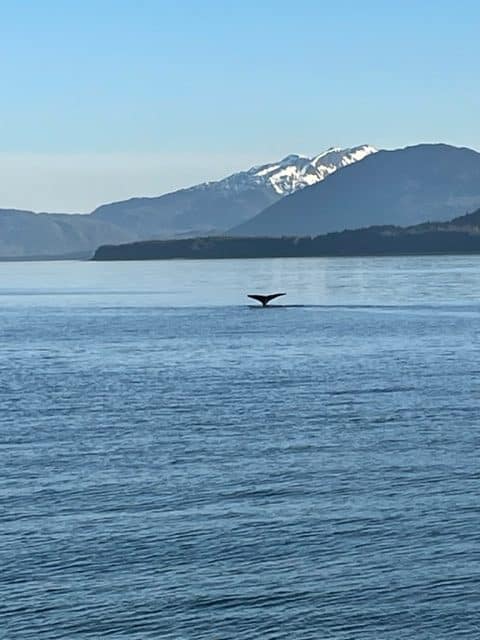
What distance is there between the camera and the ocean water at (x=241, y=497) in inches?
1064

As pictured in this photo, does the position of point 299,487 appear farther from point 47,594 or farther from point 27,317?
point 27,317

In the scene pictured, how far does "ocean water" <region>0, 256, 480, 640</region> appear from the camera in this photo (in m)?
27.0

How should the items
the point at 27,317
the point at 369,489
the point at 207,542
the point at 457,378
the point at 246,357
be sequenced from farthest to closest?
the point at 27,317
the point at 246,357
the point at 457,378
the point at 369,489
the point at 207,542

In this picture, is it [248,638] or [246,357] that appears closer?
[248,638]

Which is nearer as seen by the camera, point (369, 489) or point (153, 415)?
point (369, 489)

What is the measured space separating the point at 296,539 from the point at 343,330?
63573 mm

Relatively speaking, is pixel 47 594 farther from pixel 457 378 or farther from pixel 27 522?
pixel 457 378

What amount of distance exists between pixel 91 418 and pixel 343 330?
152 ft

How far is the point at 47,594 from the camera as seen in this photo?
27.9 m

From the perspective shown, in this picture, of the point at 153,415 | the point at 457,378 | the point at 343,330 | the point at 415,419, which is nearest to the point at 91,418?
the point at 153,415

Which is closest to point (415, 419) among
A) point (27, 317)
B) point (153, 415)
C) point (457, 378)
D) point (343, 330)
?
point (153, 415)

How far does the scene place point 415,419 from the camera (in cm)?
4862

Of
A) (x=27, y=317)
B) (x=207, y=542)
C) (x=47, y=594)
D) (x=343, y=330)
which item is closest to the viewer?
(x=47, y=594)

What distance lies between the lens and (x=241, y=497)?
117ft
